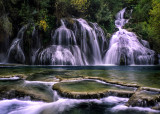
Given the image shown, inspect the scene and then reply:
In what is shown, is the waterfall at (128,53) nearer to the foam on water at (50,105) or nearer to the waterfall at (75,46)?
the waterfall at (75,46)

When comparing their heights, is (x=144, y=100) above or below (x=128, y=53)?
below

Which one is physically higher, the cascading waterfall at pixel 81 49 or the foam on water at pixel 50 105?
the cascading waterfall at pixel 81 49

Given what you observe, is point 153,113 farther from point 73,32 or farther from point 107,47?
point 107,47

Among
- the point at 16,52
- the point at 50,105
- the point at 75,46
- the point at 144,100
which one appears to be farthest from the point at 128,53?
the point at 50,105

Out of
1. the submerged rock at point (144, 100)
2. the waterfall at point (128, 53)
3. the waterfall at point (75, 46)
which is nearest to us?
the submerged rock at point (144, 100)

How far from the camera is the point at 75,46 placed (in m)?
15.1

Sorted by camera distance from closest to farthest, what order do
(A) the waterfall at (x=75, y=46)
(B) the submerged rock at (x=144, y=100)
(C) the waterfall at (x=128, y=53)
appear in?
(B) the submerged rock at (x=144, y=100)
(A) the waterfall at (x=75, y=46)
(C) the waterfall at (x=128, y=53)

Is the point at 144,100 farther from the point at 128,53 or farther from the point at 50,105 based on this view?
the point at 128,53

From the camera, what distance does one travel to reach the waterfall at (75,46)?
1385cm

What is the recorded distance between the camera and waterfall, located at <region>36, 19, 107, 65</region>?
13852 millimetres

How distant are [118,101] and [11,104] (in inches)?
93.6

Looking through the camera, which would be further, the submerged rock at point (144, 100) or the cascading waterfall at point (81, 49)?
Result: the cascading waterfall at point (81, 49)

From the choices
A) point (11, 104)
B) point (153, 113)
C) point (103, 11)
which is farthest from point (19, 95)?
point (103, 11)

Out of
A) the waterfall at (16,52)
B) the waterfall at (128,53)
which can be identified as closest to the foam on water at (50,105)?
the waterfall at (16,52)
